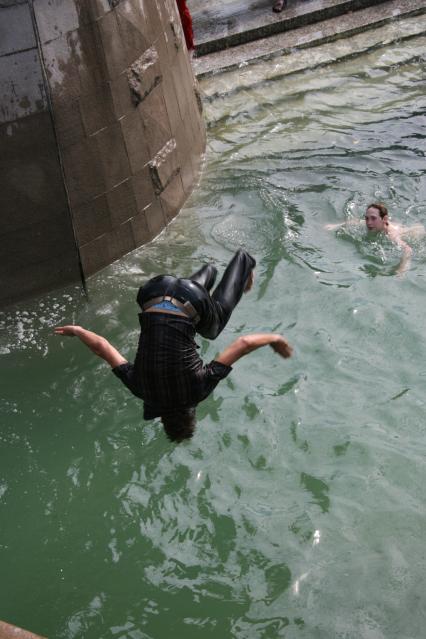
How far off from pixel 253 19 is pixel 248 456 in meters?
10.1

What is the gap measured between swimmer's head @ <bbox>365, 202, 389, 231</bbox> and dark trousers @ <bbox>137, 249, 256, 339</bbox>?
8.67ft

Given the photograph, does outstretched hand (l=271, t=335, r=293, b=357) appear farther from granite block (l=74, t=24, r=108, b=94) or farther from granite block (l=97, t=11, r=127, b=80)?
granite block (l=97, t=11, r=127, b=80)

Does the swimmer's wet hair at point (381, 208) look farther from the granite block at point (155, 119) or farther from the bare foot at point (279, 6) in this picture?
the bare foot at point (279, 6)

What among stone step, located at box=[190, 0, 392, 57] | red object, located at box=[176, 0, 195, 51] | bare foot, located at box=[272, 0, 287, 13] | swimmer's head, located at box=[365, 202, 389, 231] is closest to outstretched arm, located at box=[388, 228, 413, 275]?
swimmer's head, located at box=[365, 202, 389, 231]

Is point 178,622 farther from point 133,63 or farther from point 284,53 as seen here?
point 284,53

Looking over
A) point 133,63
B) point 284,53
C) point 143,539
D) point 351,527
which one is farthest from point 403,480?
point 284,53

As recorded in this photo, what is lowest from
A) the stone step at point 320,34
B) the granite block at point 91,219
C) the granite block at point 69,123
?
the granite block at point 91,219

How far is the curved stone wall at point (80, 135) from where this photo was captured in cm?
814

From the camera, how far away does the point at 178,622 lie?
19.3 feet

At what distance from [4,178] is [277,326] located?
118 inches


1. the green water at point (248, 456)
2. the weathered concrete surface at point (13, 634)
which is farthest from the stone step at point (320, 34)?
the weathered concrete surface at point (13, 634)

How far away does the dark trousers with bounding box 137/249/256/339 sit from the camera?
235 inches

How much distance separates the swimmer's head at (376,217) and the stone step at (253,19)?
625 cm

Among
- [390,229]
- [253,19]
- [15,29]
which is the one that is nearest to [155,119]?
[15,29]
